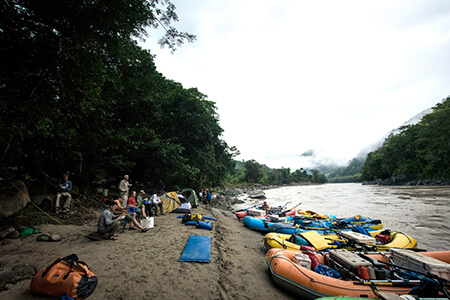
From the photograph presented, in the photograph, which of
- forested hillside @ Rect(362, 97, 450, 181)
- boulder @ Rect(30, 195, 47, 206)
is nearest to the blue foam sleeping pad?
boulder @ Rect(30, 195, 47, 206)

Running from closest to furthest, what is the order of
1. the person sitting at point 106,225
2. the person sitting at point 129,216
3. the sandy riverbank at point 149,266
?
the sandy riverbank at point 149,266, the person sitting at point 106,225, the person sitting at point 129,216

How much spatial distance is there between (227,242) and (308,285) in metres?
3.33

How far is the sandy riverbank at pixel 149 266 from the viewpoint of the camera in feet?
10.2

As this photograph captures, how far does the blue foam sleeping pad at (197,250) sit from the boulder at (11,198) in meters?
5.12

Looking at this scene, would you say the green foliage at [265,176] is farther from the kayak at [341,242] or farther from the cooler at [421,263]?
the cooler at [421,263]

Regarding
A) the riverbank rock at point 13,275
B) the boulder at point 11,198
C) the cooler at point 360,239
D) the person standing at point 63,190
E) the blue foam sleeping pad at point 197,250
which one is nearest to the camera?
the riverbank rock at point 13,275

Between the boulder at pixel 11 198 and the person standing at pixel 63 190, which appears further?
the person standing at pixel 63 190

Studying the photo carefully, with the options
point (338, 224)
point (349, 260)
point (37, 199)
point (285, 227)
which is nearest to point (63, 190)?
point (37, 199)

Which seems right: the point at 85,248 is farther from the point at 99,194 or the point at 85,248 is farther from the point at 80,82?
the point at 99,194

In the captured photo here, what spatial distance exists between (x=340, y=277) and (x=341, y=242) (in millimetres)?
2120

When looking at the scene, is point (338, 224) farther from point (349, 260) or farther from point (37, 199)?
point (37, 199)

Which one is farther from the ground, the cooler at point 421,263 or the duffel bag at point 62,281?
the duffel bag at point 62,281

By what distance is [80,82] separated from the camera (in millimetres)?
4656

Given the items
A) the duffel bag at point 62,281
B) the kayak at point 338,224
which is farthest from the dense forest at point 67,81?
the kayak at point 338,224
